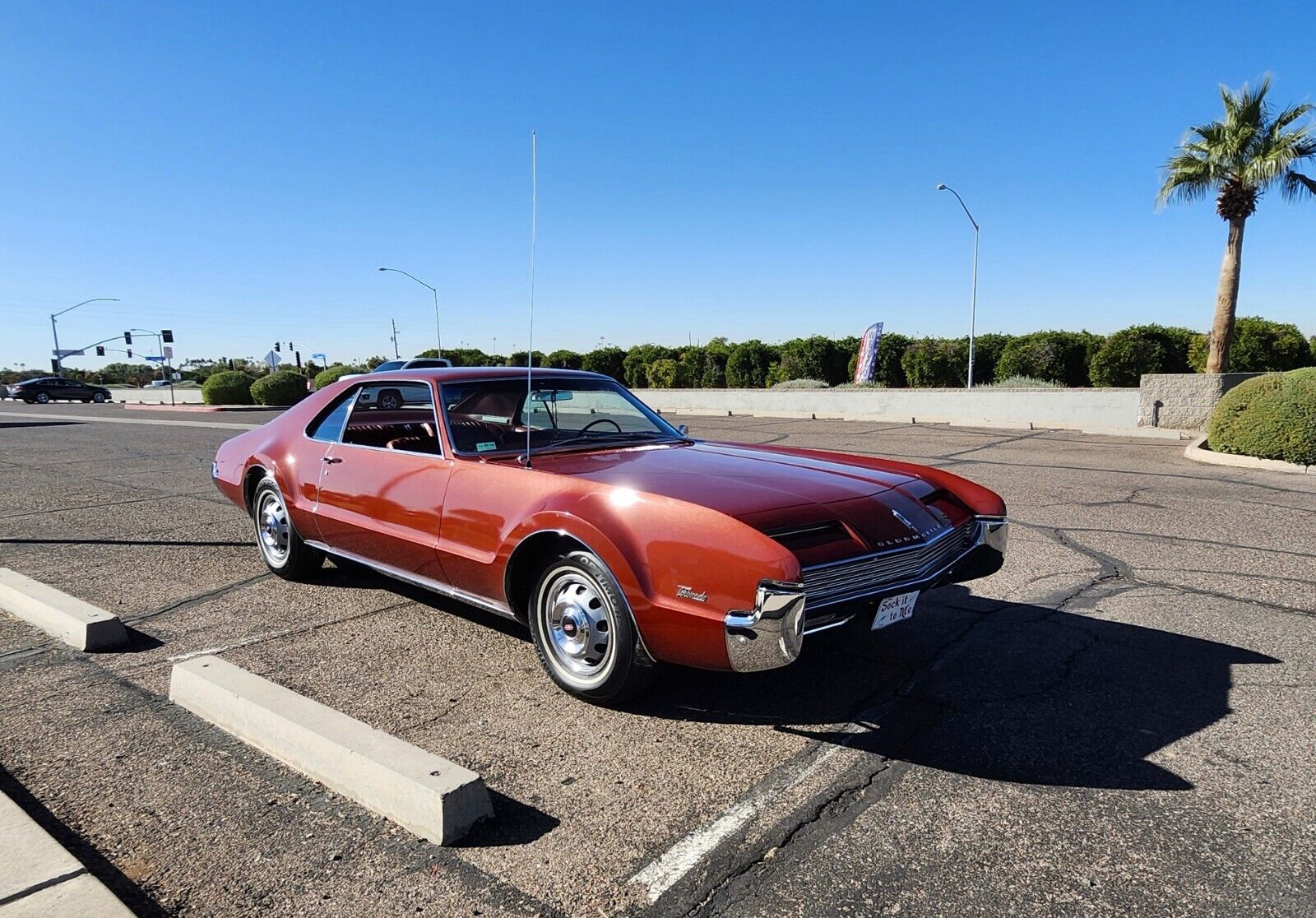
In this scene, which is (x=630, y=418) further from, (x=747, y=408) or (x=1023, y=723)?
(x=747, y=408)

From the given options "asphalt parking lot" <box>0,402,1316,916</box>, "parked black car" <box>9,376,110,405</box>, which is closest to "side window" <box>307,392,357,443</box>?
"asphalt parking lot" <box>0,402,1316,916</box>

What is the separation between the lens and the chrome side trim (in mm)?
3809

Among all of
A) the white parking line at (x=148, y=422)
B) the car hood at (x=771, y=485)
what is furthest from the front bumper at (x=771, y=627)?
the white parking line at (x=148, y=422)

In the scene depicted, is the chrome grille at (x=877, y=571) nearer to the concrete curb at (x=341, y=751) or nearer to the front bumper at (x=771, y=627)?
the front bumper at (x=771, y=627)

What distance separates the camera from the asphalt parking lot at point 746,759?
233cm

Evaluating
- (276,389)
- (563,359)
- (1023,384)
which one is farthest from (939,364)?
(276,389)

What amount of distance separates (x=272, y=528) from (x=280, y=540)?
126mm

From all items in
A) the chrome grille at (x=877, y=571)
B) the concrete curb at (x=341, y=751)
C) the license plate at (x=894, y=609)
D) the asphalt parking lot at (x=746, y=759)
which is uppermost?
the chrome grille at (x=877, y=571)

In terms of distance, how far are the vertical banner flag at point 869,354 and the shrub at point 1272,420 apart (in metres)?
18.4

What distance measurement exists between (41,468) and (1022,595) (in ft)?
43.8

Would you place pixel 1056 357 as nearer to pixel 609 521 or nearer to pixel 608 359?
pixel 608 359

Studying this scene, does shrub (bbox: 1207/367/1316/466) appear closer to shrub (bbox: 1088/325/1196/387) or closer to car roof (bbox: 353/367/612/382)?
car roof (bbox: 353/367/612/382)

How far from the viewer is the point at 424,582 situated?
425 centimetres

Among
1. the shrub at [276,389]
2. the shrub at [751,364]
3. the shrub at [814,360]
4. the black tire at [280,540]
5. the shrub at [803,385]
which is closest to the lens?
the black tire at [280,540]
